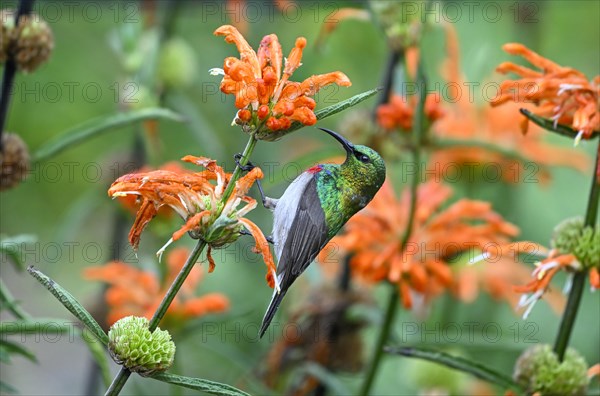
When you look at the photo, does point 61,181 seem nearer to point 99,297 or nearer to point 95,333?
point 99,297

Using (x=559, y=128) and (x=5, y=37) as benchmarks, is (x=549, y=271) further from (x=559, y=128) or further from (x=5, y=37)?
(x=5, y=37)

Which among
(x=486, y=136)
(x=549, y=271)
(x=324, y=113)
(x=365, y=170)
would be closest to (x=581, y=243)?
(x=549, y=271)

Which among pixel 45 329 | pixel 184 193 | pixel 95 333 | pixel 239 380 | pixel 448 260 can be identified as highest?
pixel 184 193

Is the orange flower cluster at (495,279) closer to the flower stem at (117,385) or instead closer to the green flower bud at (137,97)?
the green flower bud at (137,97)

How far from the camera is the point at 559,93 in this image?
1.78m

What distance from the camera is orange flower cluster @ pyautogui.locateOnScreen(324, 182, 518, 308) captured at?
2.25 metres

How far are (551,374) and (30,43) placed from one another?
116cm

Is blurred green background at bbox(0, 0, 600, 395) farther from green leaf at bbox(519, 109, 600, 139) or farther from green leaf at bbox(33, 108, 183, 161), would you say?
green leaf at bbox(519, 109, 600, 139)

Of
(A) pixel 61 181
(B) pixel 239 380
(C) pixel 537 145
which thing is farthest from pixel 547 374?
(A) pixel 61 181

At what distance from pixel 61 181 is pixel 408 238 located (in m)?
1.89

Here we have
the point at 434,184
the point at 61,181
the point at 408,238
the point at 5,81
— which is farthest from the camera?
the point at 61,181

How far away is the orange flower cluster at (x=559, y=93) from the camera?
5.78ft

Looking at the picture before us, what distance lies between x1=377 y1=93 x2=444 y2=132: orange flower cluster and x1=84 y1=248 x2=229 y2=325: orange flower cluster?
60 centimetres

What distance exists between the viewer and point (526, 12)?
3.09 m
